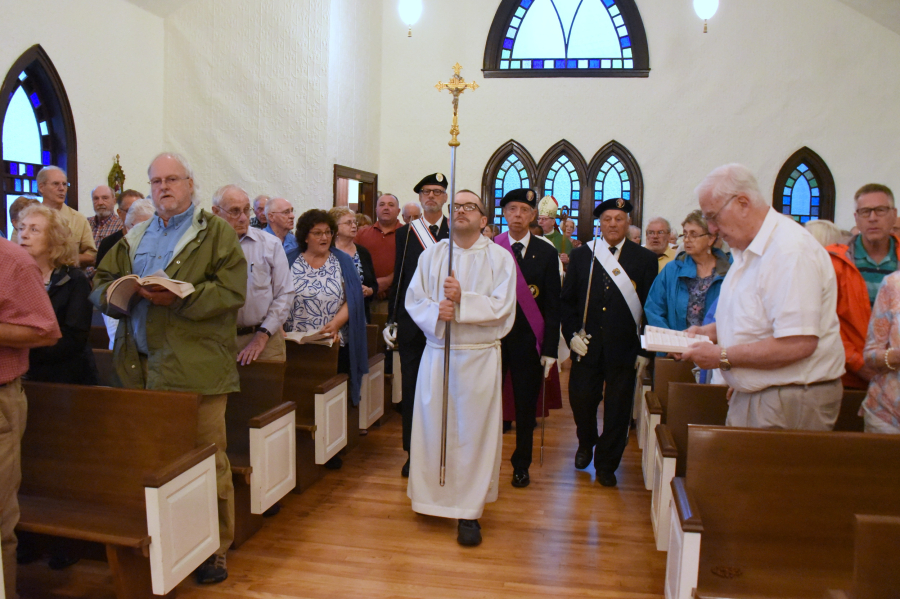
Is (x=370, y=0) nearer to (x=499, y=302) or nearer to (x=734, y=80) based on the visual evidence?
(x=734, y=80)

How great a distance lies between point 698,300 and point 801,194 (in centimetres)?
788

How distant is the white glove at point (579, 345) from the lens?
410 centimetres

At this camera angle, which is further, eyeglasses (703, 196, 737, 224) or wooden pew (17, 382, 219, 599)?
wooden pew (17, 382, 219, 599)

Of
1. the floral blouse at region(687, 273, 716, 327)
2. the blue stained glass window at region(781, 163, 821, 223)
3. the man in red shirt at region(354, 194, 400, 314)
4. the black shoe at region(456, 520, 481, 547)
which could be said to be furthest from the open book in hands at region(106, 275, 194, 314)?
the blue stained glass window at region(781, 163, 821, 223)

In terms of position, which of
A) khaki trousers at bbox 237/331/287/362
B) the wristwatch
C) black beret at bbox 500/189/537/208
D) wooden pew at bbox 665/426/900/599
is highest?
black beret at bbox 500/189/537/208

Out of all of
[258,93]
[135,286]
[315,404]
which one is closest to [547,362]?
[315,404]

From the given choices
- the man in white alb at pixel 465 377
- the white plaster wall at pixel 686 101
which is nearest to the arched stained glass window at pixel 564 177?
the white plaster wall at pixel 686 101

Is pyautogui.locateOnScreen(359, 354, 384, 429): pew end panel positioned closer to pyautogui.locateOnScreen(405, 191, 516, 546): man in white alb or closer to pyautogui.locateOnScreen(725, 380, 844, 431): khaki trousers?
pyautogui.locateOnScreen(405, 191, 516, 546): man in white alb

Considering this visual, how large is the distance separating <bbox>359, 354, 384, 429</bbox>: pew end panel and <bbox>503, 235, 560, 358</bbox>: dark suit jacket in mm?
1261

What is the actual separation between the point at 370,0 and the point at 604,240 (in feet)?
24.8

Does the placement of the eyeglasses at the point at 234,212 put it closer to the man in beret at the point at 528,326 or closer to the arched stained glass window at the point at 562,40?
the man in beret at the point at 528,326

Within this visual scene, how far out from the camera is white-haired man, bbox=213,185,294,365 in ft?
12.1

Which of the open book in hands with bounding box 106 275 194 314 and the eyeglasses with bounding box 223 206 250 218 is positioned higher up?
the eyeglasses with bounding box 223 206 250 218

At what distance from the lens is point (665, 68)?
10.4 meters
